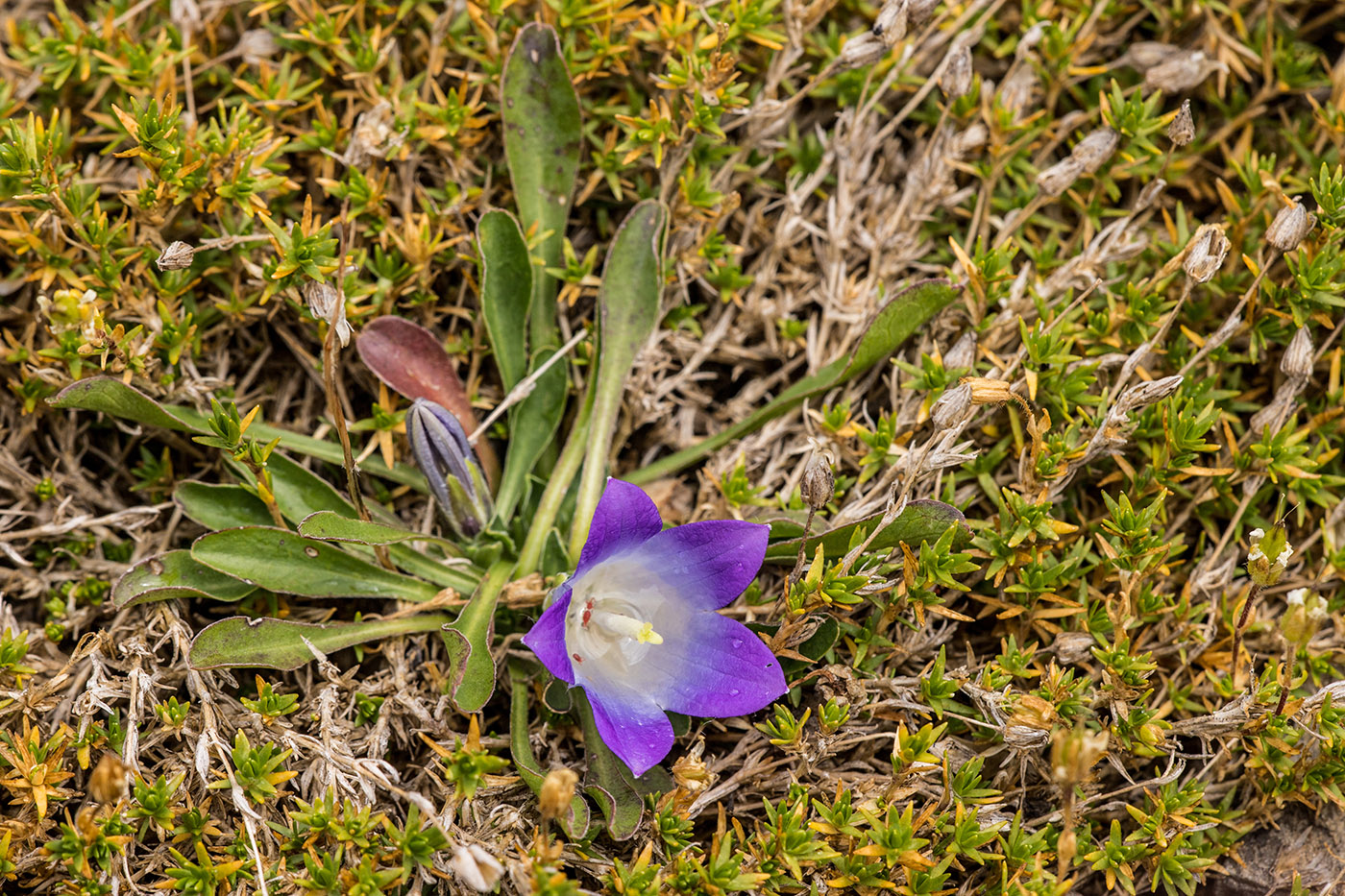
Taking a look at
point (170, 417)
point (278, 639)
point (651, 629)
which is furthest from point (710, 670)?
point (170, 417)

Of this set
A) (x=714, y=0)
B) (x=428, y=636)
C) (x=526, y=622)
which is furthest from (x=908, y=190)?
(x=428, y=636)

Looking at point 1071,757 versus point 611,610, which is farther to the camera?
point 611,610

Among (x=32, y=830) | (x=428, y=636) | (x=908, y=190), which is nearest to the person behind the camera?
(x=32, y=830)

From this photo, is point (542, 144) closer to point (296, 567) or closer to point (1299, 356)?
point (296, 567)

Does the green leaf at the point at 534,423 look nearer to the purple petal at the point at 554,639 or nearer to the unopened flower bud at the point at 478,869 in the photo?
the purple petal at the point at 554,639

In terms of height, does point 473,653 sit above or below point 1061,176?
below

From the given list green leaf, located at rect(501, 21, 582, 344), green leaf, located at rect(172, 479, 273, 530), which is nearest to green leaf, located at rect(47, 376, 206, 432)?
green leaf, located at rect(172, 479, 273, 530)

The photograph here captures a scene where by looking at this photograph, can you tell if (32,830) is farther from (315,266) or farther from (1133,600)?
(1133,600)
